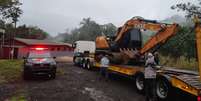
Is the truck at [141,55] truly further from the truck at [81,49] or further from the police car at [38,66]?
the truck at [81,49]

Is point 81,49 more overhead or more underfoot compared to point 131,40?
more underfoot

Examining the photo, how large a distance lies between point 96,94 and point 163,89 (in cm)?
281

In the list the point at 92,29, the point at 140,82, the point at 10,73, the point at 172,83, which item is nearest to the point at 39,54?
the point at 10,73

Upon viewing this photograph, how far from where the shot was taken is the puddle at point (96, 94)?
9.37 m

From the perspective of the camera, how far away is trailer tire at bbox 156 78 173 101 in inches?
347

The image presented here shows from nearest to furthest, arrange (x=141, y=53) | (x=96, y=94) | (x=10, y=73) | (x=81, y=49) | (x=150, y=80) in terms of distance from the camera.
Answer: (x=150, y=80) → (x=96, y=94) → (x=141, y=53) → (x=10, y=73) → (x=81, y=49)

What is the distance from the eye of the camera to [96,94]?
10.3 meters

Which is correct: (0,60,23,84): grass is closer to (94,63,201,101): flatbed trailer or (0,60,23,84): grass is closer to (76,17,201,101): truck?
(76,17,201,101): truck

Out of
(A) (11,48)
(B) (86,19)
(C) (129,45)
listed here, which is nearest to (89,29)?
(B) (86,19)

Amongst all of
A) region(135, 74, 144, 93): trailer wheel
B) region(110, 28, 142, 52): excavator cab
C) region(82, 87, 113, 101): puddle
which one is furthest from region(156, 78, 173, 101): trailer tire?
region(110, 28, 142, 52): excavator cab

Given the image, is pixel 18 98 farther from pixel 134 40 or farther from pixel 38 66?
pixel 134 40

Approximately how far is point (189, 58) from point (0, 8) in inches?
1041

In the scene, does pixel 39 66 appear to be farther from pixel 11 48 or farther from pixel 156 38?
pixel 11 48

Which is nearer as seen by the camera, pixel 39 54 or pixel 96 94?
pixel 96 94
